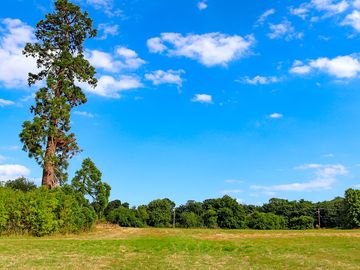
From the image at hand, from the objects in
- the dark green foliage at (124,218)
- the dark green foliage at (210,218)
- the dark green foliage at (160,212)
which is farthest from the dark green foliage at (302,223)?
the dark green foliage at (124,218)

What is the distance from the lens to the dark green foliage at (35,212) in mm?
24989

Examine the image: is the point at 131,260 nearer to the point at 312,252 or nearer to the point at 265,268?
the point at 265,268

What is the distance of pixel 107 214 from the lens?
54906mm

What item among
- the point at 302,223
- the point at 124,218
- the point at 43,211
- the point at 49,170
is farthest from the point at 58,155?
the point at 302,223

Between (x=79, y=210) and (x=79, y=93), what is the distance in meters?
11.8

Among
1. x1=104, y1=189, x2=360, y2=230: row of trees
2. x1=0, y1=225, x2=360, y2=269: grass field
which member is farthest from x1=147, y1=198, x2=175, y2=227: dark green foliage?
x1=0, y1=225, x2=360, y2=269: grass field

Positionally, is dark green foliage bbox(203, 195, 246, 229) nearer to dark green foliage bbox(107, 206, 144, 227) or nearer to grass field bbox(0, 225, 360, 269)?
dark green foliage bbox(107, 206, 144, 227)

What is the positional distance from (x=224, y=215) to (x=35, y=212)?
127 feet

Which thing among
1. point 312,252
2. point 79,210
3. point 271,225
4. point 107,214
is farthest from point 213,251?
point 271,225

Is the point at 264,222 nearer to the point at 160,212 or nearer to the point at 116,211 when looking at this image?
the point at 160,212

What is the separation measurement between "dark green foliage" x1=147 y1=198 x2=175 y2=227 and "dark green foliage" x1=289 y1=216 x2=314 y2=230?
1943 centimetres

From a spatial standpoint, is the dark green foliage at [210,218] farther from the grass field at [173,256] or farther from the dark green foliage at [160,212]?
the grass field at [173,256]

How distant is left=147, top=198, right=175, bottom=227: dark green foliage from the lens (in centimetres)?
6084

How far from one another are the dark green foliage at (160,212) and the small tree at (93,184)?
26194mm
